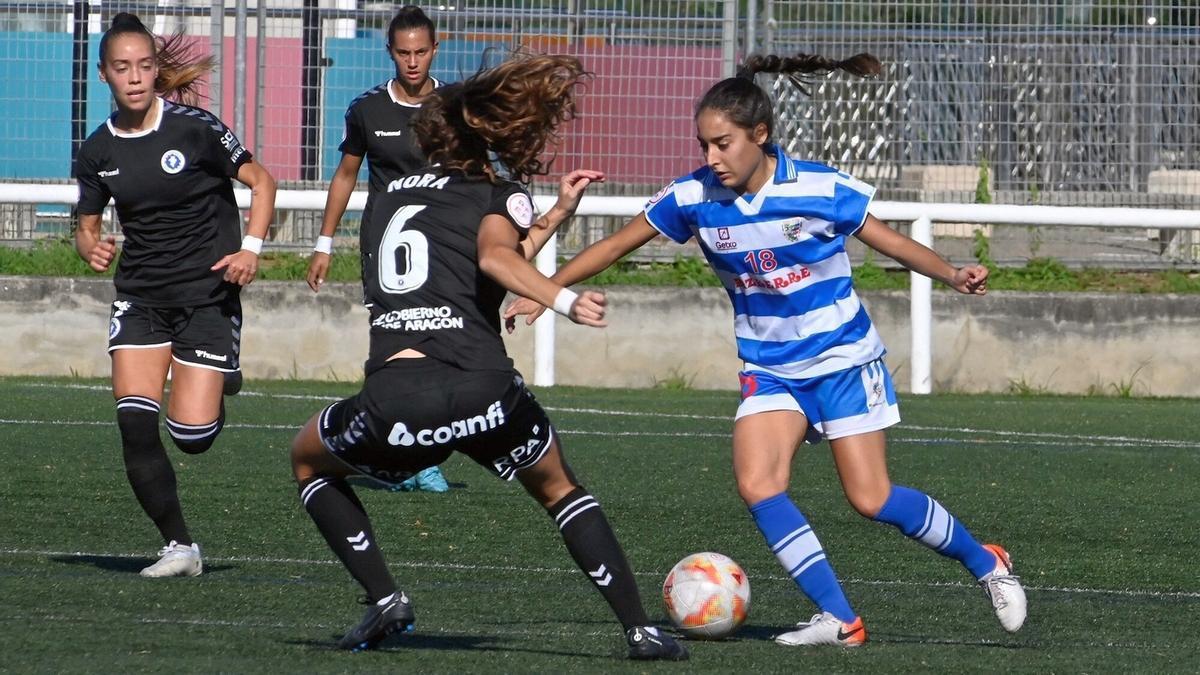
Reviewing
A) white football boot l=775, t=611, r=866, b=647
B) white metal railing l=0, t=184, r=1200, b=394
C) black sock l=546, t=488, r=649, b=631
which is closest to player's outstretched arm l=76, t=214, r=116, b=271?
black sock l=546, t=488, r=649, b=631

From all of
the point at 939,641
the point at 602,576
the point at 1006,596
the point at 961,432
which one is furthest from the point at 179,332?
the point at 961,432

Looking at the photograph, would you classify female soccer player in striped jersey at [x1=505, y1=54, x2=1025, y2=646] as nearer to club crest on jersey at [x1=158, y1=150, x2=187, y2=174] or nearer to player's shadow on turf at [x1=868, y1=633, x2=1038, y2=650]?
player's shadow on turf at [x1=868, y1=633, x2=1038, y2=650]

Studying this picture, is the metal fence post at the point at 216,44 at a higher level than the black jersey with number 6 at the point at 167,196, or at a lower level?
higher

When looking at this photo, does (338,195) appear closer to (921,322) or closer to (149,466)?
(149,466)

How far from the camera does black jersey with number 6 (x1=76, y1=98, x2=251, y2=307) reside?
6566 mm

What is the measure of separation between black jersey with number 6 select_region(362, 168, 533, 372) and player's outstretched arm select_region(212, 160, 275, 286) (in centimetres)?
163

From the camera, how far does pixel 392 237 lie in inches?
192

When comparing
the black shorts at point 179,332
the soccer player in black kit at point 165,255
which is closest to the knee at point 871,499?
the soccer player in black kit at point 165,255

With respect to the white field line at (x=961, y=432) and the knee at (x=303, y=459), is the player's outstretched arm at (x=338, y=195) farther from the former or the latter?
the knee at (x=303, y=459)

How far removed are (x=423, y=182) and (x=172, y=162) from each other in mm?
1894

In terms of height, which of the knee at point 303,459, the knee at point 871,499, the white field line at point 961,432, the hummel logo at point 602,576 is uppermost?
the knee at point 303,459

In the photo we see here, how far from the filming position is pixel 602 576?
487cm

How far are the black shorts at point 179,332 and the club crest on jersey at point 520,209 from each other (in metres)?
2.08

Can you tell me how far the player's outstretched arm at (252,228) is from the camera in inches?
254
